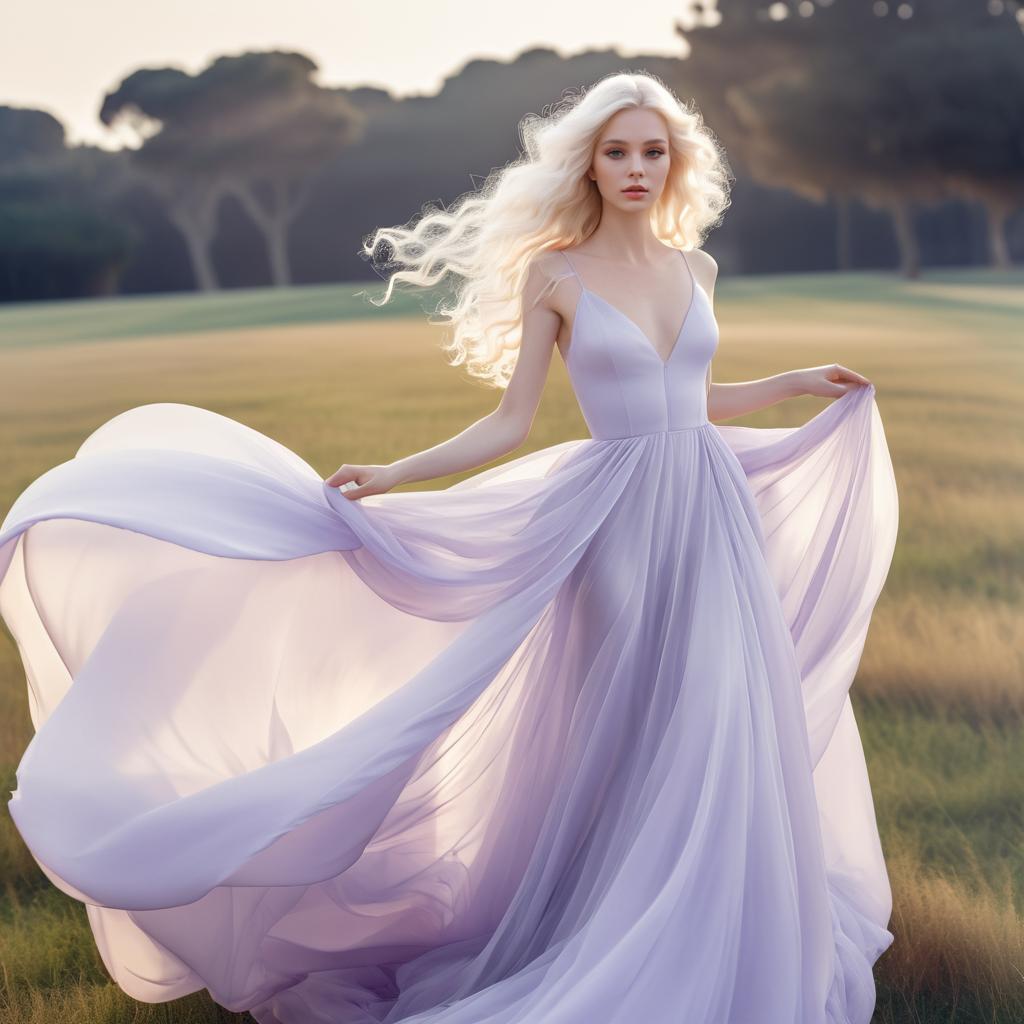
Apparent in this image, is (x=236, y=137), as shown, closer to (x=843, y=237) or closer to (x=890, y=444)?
(x=843, y=237)

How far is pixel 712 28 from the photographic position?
2378 centimetres

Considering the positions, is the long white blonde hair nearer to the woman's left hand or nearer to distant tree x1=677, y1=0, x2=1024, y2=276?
the woman's left hand

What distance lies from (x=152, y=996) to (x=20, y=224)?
17.4 meters

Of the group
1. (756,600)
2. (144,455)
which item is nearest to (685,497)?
(756,600)

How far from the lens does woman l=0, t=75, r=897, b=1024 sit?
268cm

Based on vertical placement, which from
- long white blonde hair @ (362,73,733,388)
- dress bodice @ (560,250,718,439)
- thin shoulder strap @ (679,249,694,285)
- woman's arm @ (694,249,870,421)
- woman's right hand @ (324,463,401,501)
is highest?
long white blonde hair @ (362,73,733,388)

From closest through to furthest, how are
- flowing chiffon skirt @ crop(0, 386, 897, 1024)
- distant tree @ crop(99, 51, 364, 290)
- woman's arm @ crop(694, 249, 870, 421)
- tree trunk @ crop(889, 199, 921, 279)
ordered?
flowing chiffon skirt @ crop(0, 386, 897, 1024) < woman's arm @ crop(694, 249, 870, 421) < distant tree @ crop(99, 51, 364, 290) < tree trunk @ crop(889, 199, 921, 279)

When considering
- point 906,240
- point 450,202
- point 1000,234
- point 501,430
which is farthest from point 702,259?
point 906,240

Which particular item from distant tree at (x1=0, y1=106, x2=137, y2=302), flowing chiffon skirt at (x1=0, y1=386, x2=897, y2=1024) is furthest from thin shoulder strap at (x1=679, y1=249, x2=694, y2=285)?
distant tree at (x1=0, y1=106, x2=137, y2=302)

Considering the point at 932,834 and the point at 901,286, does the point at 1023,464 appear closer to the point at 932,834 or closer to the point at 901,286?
the point at 932,834

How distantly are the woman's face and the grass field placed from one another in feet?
6.43

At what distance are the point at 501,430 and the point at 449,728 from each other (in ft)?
2.20

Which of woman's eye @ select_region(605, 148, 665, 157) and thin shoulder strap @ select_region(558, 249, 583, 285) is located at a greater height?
woman's eye @ select_region(605, 148, 665, 157)

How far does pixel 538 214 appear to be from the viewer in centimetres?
312
